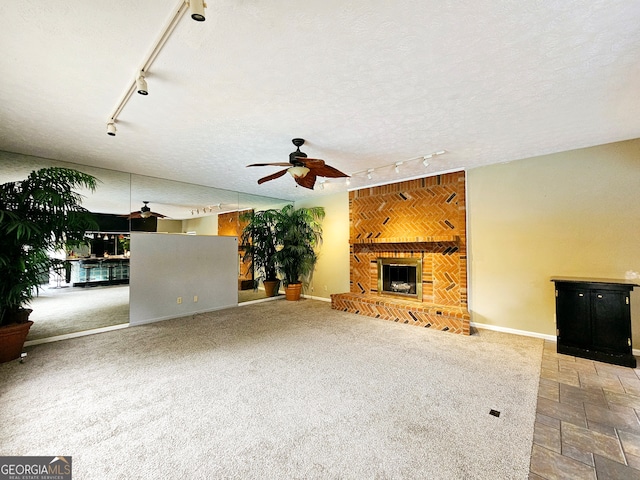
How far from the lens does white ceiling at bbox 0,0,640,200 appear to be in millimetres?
1607

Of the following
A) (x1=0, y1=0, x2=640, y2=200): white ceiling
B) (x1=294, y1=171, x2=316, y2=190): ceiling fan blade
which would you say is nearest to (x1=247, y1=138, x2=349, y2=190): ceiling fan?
(x1=294, y1=171, x2=316, y2=190): ceiling fan blade

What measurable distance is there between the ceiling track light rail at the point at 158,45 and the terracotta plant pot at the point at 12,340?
114 inches

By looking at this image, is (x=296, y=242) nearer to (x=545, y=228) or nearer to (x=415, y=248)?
(x=415, y=248)

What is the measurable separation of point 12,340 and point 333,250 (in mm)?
5413

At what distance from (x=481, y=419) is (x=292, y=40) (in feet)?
10.3

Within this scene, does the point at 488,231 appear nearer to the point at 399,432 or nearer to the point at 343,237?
the point at 343,237

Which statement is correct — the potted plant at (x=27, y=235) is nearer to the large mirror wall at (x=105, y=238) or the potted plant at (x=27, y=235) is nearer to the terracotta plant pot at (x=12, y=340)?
the terracotta plant pot at (x=12, y=340)

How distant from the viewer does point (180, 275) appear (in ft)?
17.7

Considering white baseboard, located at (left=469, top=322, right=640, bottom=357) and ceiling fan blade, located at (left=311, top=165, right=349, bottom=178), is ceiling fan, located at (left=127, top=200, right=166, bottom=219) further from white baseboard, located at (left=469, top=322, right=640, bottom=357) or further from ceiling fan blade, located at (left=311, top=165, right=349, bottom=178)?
white baseboard, located at (left=469, top=322, right=640, bottom=357)

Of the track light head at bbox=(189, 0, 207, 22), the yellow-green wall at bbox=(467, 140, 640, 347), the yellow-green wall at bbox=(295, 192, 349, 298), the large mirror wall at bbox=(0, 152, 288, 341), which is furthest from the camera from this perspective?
the yellow-green wall at bbox=(295, 192, 349, 298)

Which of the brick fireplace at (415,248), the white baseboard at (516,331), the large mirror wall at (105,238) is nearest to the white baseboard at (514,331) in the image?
the white baseboard at (516,331)

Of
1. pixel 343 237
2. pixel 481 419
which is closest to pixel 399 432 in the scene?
pixel 481 419

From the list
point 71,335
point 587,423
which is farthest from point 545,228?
point 71,335

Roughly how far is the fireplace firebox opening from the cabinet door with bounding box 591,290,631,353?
2359 mm
